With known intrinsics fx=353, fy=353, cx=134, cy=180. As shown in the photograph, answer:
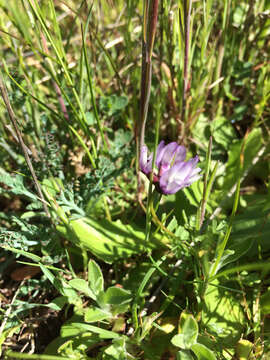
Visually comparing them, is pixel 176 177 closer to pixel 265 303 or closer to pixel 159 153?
pixel 159 153

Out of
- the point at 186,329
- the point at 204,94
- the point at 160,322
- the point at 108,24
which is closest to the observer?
the point at 186,329

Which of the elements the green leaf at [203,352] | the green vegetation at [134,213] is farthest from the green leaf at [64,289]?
the green leaf at [203,352]

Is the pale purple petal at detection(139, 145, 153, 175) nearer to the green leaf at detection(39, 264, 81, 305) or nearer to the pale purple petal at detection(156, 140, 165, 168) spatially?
the pale purple petal at detection(156, 140, 165, 168)

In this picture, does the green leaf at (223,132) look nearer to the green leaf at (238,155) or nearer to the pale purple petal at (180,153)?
the green leaf at (238,155)

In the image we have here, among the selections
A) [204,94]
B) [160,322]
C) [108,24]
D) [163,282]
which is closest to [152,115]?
[204,94]

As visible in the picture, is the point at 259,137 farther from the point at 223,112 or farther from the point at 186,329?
the point at 186,329

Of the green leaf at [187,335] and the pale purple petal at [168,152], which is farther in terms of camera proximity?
the pale purple petal at [168,152]
